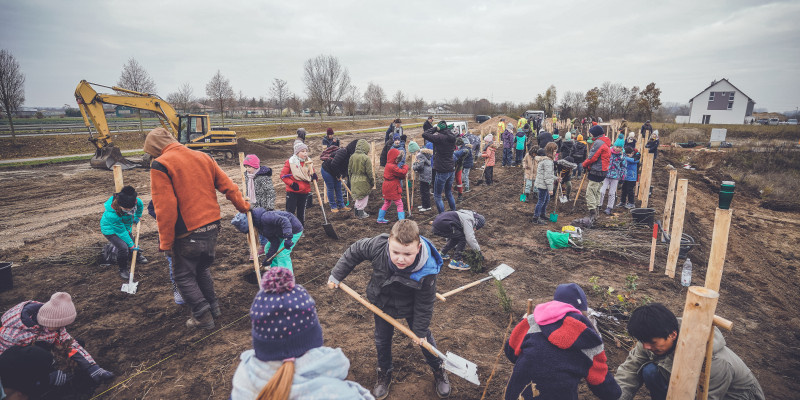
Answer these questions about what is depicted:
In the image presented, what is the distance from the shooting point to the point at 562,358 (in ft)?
A: 6.98

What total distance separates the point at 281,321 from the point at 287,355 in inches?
6.4

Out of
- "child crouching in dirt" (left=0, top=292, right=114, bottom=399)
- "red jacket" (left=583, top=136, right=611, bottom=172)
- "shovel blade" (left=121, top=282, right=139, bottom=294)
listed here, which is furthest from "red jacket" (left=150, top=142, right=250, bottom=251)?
"red jacket" (left=583, top=136, right=611, bottom=172)

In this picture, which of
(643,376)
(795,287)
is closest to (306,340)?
(643,376)

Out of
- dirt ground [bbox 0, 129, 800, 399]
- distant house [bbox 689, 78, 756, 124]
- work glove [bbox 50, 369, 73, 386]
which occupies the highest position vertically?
distant house [bbox 689, 78, 756, 124]

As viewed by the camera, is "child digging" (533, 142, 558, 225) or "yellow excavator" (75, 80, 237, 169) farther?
"yellow excavator" (75, 80, 237, 169)

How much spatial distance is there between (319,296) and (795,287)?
8.17 m

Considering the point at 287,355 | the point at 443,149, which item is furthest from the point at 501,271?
the point at 287,355

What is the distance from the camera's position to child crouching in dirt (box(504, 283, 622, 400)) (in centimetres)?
207

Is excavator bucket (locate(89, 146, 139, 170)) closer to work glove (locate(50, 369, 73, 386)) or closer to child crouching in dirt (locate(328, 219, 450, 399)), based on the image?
work glove (locate(50, 369, 73, 386))

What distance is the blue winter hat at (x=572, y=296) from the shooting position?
2410 millimetres

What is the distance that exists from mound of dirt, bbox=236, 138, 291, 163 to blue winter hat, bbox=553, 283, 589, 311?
18.2m

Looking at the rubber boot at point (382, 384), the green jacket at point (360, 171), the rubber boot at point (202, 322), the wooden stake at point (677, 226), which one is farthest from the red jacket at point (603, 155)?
the rubber boot at point (202, 322)

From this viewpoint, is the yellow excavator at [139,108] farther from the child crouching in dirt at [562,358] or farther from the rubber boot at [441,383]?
the child crouching in dirt at [562,358]

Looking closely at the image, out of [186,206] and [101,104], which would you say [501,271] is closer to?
[186,206]
